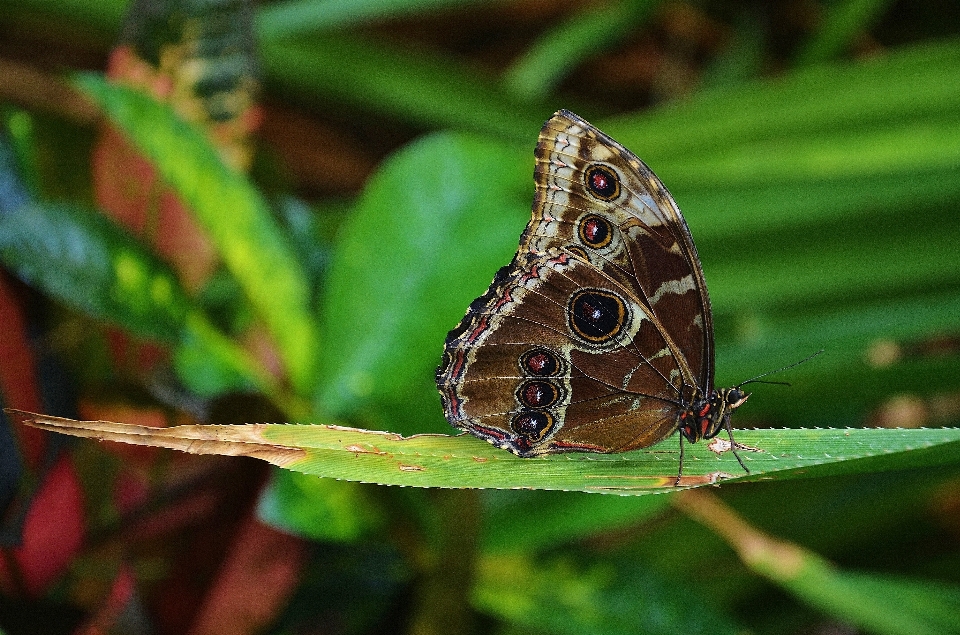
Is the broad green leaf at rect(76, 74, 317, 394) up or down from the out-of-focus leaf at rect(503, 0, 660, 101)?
down

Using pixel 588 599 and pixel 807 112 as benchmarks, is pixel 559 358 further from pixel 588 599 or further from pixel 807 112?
pixel 807 112

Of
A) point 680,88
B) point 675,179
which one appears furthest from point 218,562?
point 680,88

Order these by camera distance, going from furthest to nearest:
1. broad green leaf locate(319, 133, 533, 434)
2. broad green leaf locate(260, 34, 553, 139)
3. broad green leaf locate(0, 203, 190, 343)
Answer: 1. broad green leaf locate(260, 34, 553, 139)
2. broad green leaf locate(319, 133, 533, 434)
3. broad green leaf locate(0, 203, 190, 343)

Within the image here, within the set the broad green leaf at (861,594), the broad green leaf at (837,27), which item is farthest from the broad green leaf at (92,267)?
the broad green leaf at (837,27)

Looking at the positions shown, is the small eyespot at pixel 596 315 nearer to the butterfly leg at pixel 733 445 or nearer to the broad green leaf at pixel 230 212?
the butterfly leg at pixel 733 445

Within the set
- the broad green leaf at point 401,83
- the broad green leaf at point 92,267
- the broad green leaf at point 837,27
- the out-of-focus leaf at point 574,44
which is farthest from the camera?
the out-of-focus leaf at point 574,44

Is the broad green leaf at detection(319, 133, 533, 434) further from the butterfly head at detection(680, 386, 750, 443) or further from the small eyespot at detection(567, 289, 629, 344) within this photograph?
the butterfly head at detection(680, 386, 750, 443)

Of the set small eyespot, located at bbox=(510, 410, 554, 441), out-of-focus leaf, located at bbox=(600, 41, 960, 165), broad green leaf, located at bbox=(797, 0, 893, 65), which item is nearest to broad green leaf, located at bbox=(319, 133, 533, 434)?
small eyespot, located at bbox=(510, 410, 554, 441)

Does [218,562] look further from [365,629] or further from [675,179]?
[675,179]
